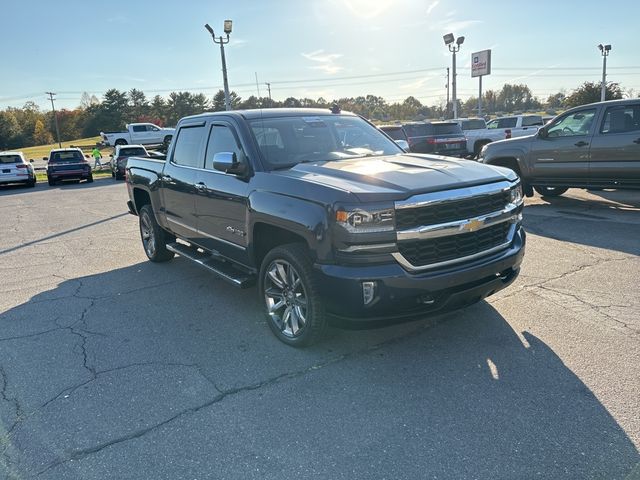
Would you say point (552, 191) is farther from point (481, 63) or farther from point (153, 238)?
point (481, 63)

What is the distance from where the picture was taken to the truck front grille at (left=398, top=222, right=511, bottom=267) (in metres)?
3.47

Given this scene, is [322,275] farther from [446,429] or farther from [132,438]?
[132,438]

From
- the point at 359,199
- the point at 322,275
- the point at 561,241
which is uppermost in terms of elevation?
the point at 359,199

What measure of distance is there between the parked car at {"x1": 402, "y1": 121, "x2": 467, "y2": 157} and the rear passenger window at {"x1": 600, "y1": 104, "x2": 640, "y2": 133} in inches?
307

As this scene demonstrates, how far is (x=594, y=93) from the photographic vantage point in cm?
4159

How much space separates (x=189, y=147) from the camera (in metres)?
5.73

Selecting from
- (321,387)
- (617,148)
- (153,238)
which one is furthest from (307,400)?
(617,148)

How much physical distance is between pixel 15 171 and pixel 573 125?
72.1 feet

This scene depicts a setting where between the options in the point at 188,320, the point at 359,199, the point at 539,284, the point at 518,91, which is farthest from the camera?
the point at 518,91

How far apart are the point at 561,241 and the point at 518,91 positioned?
11280cm

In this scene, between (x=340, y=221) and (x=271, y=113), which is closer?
(x=340, y=221)

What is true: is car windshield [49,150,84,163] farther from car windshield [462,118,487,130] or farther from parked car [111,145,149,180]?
car windshield [462,118,487,130]

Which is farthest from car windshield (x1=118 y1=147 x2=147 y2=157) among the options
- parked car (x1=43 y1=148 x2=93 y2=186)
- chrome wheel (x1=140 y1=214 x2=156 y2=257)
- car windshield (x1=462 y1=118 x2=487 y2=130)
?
chrome wheel (x1=140 y1=214 x2=156 y2=257)

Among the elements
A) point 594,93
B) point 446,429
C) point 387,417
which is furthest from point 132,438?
point 594,93
